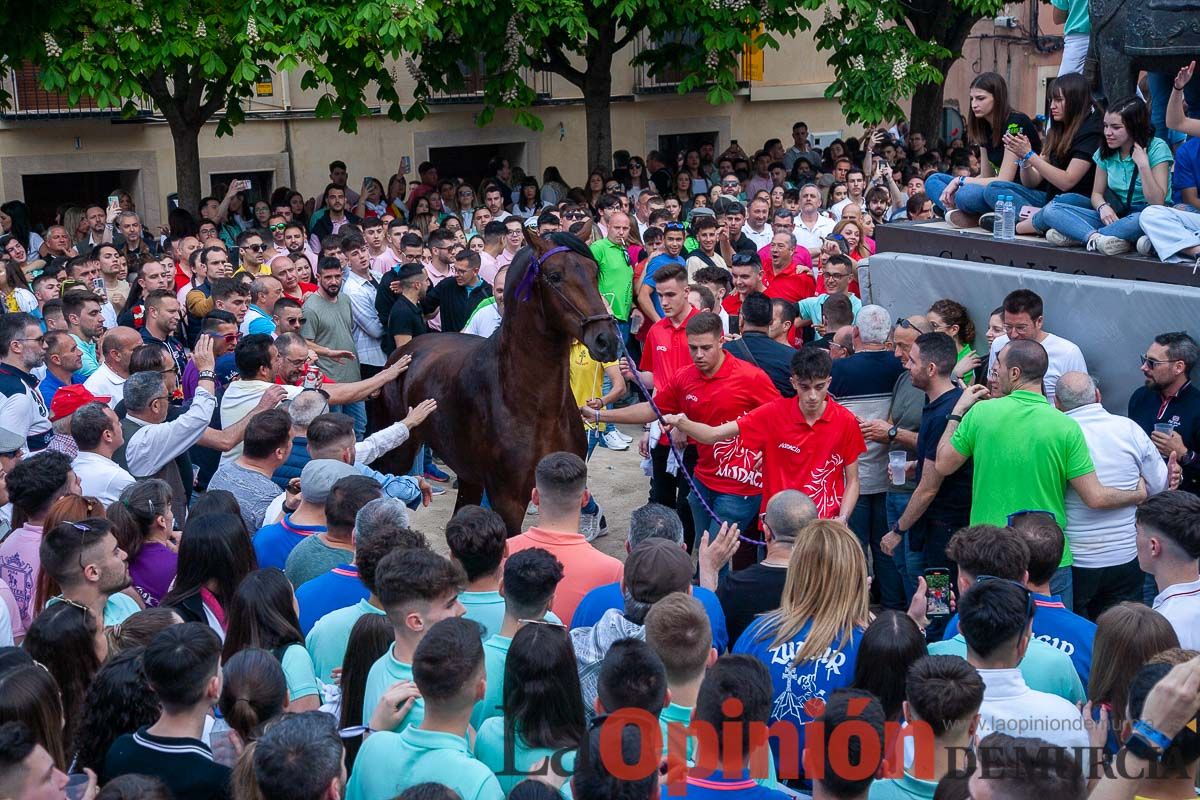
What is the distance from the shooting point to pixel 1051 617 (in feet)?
15.9

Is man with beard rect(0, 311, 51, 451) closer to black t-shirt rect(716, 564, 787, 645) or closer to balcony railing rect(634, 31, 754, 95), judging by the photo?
black t-shirt rect(716, 564, 787, 645)

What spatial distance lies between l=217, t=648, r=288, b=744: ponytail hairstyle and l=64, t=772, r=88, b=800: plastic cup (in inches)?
16.8

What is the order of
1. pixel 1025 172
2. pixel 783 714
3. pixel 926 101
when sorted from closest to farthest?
pixel 783 714 → pixel 1025 172 → pixel 926 101

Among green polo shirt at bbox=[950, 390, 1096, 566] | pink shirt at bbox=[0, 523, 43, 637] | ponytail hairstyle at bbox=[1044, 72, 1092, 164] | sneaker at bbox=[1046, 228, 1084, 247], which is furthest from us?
sneaker at bbox=[1046, 228, 1084, 247]

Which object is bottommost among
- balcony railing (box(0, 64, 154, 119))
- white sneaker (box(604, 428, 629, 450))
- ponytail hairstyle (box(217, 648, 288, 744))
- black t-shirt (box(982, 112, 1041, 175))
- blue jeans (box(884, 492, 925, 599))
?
white sneaker (box(604, 428, 629, 450))

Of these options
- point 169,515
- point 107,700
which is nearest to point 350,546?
point 169,515

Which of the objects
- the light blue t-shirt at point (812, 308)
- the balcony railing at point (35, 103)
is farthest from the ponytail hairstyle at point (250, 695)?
the balcony railing at point (35, 103)

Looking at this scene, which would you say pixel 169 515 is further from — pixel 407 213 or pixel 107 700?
pixel 407 213

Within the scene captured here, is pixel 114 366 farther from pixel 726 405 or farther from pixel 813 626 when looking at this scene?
pixel 813 626

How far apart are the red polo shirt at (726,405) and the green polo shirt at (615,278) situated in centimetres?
408

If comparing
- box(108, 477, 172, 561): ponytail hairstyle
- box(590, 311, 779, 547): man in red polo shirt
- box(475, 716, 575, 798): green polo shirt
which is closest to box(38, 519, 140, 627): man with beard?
box(108, 477, 172, 561): ponytail hairstyle

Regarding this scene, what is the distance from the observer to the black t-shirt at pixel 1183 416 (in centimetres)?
670

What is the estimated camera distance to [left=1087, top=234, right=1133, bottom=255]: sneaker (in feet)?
25.2

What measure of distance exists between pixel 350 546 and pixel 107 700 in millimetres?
1493
